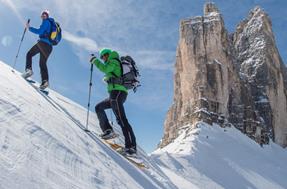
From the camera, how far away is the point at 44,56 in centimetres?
1264

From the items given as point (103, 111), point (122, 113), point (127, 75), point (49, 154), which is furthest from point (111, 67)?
point (49, 154)

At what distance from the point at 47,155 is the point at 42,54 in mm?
7650

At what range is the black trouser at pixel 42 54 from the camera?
12.5m

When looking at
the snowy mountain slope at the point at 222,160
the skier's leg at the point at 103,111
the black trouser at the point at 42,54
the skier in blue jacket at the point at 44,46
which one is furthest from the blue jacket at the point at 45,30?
the snowy mountain slope at the point at 222,160

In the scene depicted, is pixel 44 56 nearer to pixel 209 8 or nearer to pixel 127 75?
pixel 127 75

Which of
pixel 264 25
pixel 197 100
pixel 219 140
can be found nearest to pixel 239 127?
pixel 197 100

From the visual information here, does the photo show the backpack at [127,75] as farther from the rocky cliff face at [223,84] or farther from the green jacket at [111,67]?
the rocky cliff face at [223,84]

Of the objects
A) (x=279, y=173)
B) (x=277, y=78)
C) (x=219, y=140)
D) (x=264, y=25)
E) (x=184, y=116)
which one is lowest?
(x=279, y=173)

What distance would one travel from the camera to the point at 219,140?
51.4 metres

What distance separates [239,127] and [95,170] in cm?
5943

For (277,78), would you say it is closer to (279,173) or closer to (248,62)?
(248,62)

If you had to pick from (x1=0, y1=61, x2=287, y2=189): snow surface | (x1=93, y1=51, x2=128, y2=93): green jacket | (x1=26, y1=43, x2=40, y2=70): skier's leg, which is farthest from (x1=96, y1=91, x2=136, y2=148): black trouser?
(x1=26, y1=43, x2=40, y2=70): skier's leg

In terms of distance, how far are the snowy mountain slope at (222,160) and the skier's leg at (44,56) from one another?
11142 millimetres

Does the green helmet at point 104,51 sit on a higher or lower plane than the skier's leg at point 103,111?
higher
